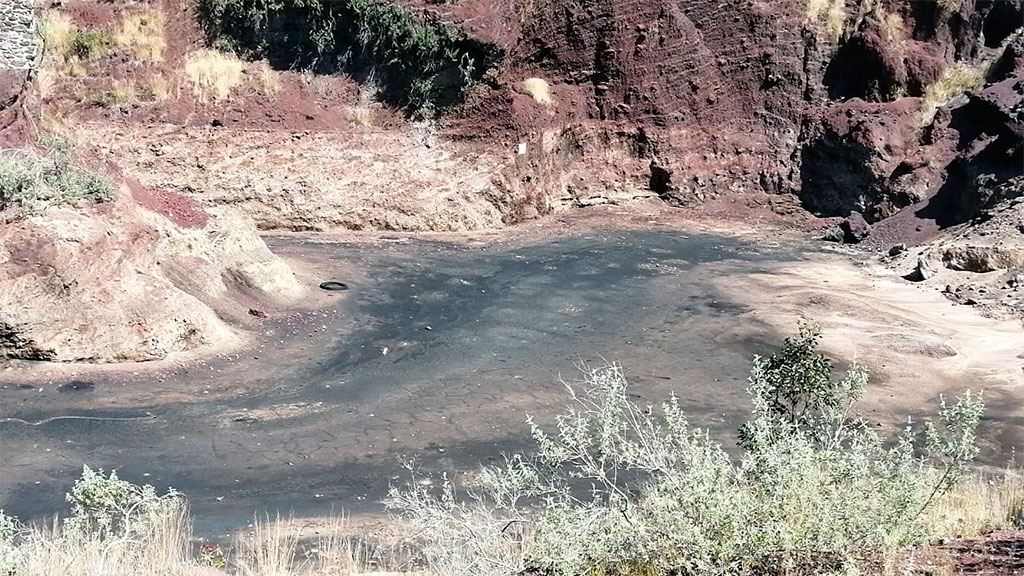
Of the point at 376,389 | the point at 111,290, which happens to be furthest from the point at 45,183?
the point at 376,389

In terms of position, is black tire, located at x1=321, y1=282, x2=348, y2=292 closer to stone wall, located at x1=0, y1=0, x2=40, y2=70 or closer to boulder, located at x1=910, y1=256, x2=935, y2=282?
stone wall, located at x1=0, y1=0, x2=40, y2=70

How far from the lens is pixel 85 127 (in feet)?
76.3

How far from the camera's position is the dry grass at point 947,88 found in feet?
89.2

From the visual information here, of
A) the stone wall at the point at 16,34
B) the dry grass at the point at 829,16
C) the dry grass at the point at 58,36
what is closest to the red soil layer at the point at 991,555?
the stone wall at the point at 16,34

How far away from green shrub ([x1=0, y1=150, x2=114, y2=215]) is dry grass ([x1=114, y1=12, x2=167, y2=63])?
1095 cm

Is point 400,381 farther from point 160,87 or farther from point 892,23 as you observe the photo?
point 892,23

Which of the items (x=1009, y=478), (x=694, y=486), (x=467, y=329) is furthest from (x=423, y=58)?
(x=694, y=486)

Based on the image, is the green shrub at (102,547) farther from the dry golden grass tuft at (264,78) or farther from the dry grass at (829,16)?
the dry grass at (829,16)

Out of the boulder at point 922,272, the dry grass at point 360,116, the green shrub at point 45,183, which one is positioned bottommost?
the boulder at point 922,272

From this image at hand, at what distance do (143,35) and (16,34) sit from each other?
33.2 feet

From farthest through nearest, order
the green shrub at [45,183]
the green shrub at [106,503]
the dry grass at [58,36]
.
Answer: the dry grass at [58,36] → the green shrub at [45,183] → the green shrub at [106,503]

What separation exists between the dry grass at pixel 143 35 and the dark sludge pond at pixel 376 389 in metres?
8.18

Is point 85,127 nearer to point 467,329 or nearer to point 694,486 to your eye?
point 467,329

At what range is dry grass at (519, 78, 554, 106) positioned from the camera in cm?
2677
